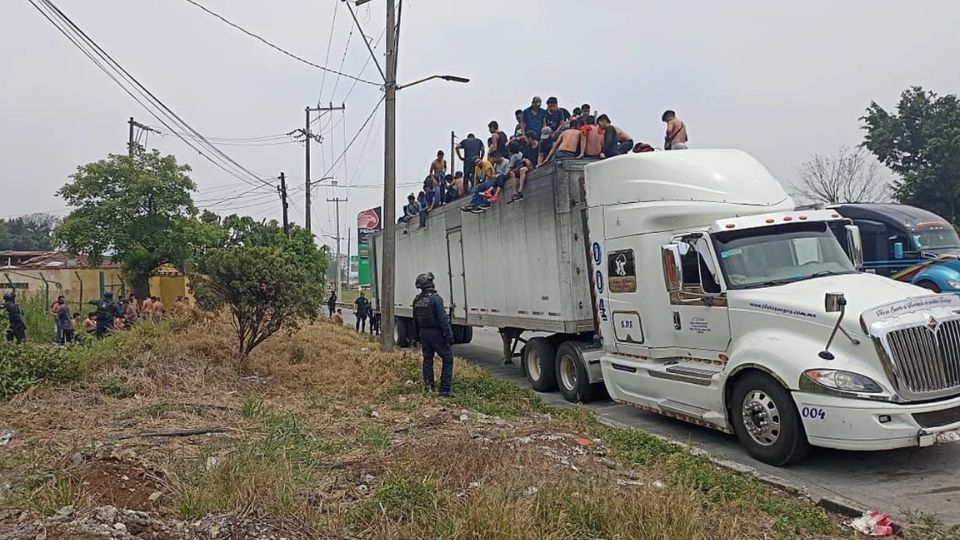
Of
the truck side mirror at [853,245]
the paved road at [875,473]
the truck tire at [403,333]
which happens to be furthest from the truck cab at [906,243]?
the truck tire at [403,333]

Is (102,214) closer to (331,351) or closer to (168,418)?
(331,351)

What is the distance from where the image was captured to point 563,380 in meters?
10.8

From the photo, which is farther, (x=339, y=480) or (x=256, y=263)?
(x=256, y=263)

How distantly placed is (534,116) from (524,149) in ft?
4.80

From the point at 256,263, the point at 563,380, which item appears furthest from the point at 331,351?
the point at 563,380

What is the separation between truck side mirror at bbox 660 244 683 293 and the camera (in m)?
7.79

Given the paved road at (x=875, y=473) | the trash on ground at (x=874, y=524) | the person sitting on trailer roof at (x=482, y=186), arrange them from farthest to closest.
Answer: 1. the person sitting on trailer roof at (x=482, y=186)
2. the paved road at (x=875, y=473)
3. the trash on ground at (x=874, y=524)

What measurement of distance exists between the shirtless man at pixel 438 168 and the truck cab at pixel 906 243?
26.8ft

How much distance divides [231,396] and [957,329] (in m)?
8.14

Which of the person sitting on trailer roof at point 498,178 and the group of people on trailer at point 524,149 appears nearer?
the group of people on trailer at point 524,149

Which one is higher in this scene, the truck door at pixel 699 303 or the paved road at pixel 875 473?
the truck door at pixel 699 303

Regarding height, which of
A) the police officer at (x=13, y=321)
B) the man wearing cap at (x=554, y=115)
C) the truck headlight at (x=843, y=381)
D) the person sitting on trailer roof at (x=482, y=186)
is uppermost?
the man wearing cap at (x=554, y=115)

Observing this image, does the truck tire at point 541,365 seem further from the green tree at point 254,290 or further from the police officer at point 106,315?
the police officer at point 106,315

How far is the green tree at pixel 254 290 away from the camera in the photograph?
36.9ft
